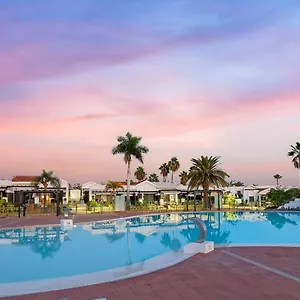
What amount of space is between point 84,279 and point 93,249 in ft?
19.0

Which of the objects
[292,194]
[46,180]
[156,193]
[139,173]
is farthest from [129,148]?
[139,173]

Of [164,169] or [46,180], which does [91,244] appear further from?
[164,169]

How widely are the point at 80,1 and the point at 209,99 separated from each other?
875 centimetres

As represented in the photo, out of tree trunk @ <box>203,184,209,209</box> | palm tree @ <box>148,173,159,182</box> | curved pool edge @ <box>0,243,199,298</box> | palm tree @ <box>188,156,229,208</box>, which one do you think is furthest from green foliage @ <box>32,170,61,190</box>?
palm tree @ <box>148,173,159,182</box>

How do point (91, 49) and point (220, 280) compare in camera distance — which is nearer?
point (220, 280)

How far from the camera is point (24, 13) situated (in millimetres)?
12883

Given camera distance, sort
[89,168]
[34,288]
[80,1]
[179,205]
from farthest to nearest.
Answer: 1. [89,168]
2. [179,205]
3. [80,1]
4. [34,288]

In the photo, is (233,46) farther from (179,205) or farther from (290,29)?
(179,205)

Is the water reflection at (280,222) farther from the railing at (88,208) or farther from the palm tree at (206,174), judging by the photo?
the palm tree at (206,174)

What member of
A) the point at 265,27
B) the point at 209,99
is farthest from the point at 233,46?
the point at 209,99

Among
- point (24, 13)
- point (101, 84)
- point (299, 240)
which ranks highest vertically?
point (24, 13)

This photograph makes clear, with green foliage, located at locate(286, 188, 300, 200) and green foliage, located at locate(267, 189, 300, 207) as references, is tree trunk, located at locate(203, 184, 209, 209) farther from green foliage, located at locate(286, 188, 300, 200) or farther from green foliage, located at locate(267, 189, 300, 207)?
green foliage, located at locate(286, 188, 300, 200)

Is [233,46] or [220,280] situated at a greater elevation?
[233,46]

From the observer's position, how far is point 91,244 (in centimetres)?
1431
